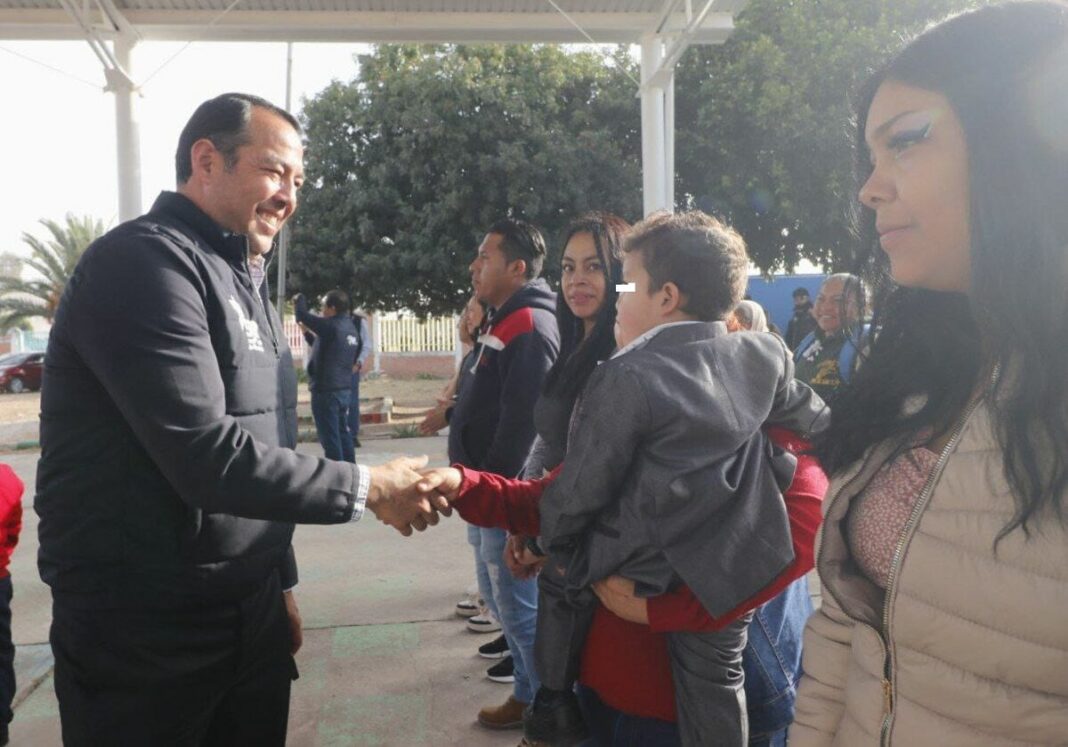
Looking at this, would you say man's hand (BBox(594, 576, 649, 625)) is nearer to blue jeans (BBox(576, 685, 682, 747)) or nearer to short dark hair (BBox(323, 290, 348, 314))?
blue jeans (BBox(576, 685, 682, 747))

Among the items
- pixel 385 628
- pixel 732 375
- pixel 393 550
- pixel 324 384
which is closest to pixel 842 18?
pixel 324 384

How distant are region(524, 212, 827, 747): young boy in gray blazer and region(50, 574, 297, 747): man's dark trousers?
0.73m

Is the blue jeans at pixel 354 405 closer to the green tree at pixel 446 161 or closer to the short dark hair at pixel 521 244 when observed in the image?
the green tree at pixel 446 161

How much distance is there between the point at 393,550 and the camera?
5.95m

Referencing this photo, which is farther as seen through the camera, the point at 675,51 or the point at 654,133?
the point at 654,133

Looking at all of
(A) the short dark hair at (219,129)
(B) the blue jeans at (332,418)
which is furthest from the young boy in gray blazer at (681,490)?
(B) the blue jeans at (332,418)

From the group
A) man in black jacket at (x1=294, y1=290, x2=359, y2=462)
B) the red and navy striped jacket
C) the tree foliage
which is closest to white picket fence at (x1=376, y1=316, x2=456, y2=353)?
the tree foliage

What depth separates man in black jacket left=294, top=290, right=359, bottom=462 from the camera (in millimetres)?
8875

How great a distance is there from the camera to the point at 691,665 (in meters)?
1.81

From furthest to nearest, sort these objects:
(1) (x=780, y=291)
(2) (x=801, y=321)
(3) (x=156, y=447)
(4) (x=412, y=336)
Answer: (4) (x=412, y=336) → (1) (x=780, y=291) → (2) (x=801, y=321) → (3) (x=156, y=447)

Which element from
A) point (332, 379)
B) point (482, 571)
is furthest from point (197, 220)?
point (332, 379)

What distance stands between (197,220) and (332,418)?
7.02 metres

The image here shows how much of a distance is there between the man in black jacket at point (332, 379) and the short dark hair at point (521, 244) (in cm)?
561

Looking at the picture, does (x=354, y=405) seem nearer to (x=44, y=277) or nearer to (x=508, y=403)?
(x=508, y=403)
